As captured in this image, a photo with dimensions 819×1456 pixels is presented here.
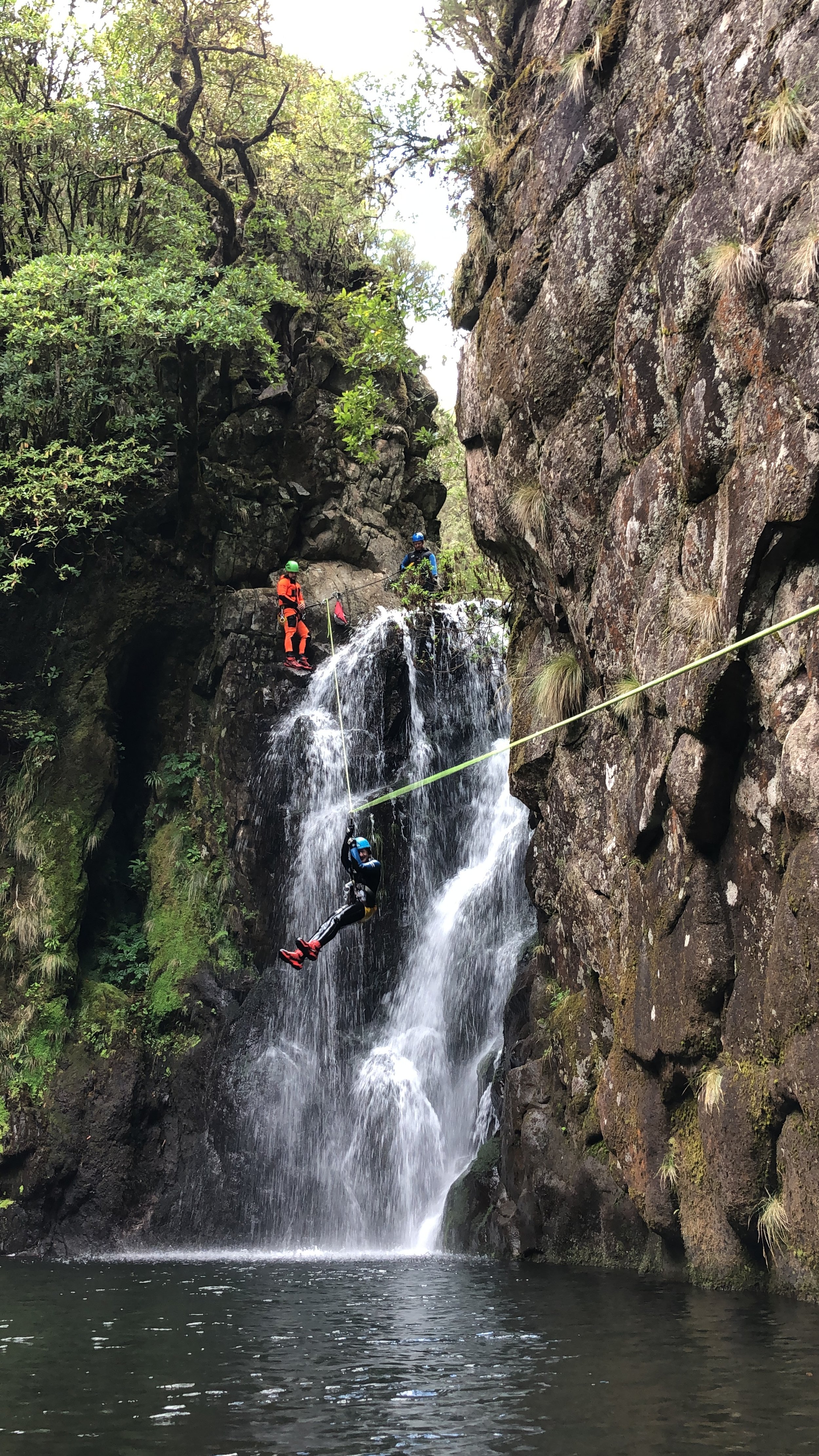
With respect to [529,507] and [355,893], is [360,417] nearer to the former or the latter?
[529,507]

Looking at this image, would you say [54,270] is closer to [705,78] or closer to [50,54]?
[50,54]

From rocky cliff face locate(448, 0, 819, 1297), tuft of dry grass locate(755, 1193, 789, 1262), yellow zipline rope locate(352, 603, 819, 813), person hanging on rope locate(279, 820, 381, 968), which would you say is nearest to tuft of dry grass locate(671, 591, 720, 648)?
rocky cliff face locate(448, 0, 819, 1297)

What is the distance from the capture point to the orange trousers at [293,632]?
19.2 metres

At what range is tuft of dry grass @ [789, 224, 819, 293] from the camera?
8.28 meters

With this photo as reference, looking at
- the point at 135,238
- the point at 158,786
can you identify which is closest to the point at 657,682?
the point at 158,786

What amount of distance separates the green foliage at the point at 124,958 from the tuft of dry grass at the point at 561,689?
32.8 ft

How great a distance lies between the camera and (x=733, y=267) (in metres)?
9.21

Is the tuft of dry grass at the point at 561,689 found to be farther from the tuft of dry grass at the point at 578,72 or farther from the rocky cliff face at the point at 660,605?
the tuft of dry grass at the point at 578,72

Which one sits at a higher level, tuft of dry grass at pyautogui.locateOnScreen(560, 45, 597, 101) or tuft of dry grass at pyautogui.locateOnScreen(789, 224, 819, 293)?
tuft of dry grass at pyautogui.locateOnScreen(560, 45, 597, 101)

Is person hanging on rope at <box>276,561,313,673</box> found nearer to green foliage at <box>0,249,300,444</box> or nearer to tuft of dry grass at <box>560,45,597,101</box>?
green foliage at <box>0,249,300,444</box>

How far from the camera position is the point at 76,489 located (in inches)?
776

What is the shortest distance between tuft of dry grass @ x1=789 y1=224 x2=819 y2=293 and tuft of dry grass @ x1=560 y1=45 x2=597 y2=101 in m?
4.91

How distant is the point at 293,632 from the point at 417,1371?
14.0m

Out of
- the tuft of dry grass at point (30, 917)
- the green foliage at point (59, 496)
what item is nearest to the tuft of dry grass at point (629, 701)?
the green foliage at point (59, 496)
